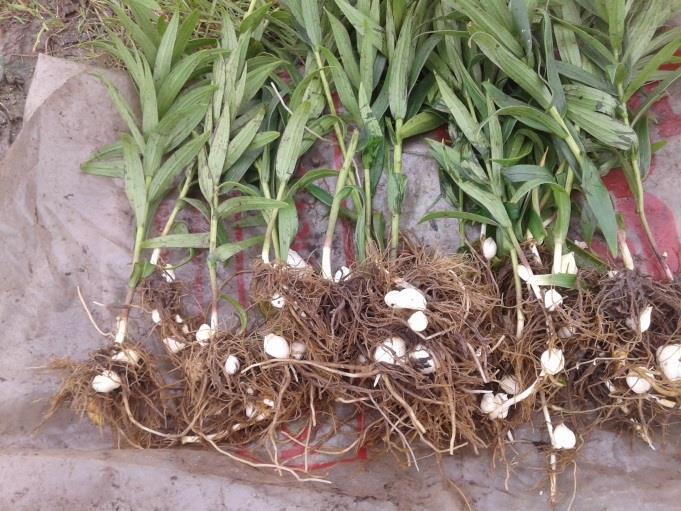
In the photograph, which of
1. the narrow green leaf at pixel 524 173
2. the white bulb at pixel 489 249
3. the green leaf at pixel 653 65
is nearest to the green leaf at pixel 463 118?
the narrow green leaf at pixel 524 173

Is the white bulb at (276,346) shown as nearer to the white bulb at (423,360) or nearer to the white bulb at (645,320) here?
the white bulb at (423,360)

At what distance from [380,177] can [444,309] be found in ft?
1.15

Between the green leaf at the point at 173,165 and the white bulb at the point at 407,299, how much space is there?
49 cm

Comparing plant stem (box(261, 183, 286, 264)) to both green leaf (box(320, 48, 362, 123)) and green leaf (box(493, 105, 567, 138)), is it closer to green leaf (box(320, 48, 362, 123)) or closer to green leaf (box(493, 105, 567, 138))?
green leaf (box(320, 48, 362, 123))

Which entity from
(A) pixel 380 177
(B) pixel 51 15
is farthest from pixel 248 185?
(B) pixel 51 15

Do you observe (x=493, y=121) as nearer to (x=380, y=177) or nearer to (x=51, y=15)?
(x=380, y=177)

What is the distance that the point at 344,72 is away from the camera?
1.15 meters

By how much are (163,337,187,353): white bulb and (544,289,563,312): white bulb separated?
665mm

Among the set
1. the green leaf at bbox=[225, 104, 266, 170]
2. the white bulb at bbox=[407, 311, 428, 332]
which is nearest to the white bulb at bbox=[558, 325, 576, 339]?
the white bulb at bbox=[407, 311, 428, 332]

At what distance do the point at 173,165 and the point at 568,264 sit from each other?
775 mm

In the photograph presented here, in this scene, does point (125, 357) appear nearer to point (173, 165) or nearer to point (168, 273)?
point (168, 273)

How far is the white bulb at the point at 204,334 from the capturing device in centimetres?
106

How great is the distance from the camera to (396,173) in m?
1.10

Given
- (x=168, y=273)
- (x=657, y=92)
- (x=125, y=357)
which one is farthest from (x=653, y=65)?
(x=125, y=357)
